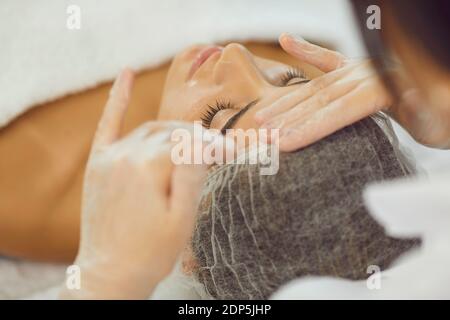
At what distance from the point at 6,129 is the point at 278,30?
1.45ft

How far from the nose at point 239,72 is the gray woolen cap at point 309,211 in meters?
0.13

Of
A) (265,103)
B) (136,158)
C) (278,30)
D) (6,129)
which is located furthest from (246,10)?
(6,129)

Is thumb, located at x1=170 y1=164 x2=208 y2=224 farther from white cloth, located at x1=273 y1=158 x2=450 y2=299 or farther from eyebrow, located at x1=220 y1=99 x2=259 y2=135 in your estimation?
white cloth, located at x1=273 y1=158 x2=450 y2=299

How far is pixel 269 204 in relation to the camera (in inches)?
28.0

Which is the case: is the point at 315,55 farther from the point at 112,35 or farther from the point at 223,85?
the point at 112,35

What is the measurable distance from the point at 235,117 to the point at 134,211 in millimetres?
188

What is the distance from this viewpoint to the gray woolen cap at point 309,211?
27.9 inches

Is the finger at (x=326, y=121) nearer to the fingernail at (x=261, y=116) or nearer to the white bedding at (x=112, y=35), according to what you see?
the fingernail at (x=261, y=116)

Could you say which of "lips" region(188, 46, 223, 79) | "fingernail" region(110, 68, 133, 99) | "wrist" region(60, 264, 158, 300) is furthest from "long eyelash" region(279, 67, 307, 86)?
"wrist" region(60, 264, 158, 300)

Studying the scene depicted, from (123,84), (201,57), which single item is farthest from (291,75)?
(123,84)

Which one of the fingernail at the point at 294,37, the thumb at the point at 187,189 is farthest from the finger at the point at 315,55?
the thumb at the point at 187,189

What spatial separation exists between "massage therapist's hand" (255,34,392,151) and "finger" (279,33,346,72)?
0.01 metres

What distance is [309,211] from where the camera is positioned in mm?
710
